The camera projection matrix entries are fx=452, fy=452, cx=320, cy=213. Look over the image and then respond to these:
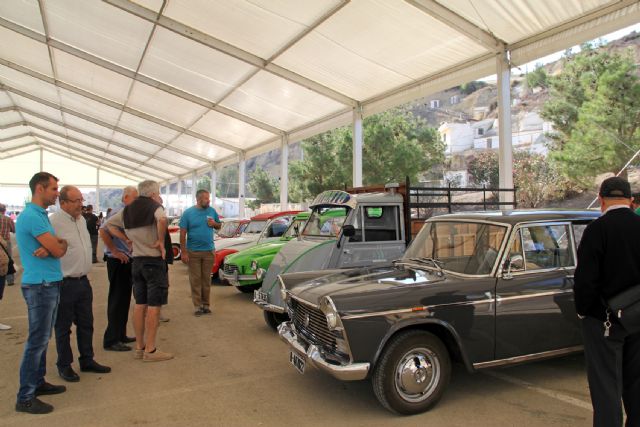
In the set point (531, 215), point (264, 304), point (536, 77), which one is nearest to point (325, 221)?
point (264, 304)

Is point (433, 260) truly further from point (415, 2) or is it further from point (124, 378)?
point (415, 2)

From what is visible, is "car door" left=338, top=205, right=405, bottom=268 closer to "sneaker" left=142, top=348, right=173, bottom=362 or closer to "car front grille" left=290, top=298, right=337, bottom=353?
"car front grille" left=290, top=298, right=337, bottom=353

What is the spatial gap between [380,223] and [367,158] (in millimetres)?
17638

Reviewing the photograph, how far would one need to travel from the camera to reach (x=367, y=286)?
12.5 feet

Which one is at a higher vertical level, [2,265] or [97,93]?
[97,93]

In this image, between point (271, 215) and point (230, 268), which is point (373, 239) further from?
point (271, 215)

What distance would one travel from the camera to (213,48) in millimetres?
11555

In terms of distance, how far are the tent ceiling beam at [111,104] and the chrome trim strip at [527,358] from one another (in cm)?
2040

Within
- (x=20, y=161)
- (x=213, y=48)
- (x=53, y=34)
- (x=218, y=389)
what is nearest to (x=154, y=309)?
(x=218, y=389)

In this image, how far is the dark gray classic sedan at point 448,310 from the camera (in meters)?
3.48

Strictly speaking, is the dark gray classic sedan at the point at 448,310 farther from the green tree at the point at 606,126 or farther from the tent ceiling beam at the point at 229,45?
the green tree at the point at 606,126

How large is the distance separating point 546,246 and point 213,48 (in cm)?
988

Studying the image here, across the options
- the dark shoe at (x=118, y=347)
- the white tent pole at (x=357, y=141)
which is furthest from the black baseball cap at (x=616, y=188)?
the white tent pole at (x=357, y=141)

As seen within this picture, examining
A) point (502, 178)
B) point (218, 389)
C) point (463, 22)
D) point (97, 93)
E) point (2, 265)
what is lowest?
point (218, 389)
